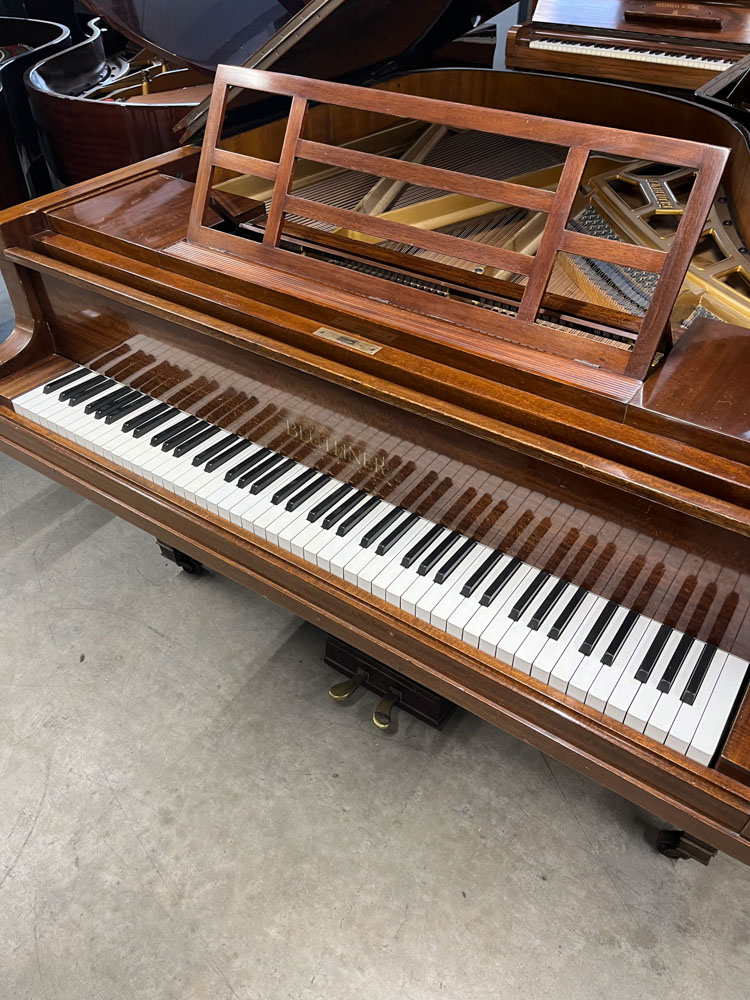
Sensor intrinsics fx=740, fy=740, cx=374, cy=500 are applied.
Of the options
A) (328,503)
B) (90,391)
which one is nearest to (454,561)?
(328,503)

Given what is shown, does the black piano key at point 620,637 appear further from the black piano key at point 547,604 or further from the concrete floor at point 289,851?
the concrete floor at point 289,851

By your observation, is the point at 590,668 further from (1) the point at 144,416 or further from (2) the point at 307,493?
(1) the point at 144,416

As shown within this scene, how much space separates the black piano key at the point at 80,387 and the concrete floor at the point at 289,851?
37.5 inches

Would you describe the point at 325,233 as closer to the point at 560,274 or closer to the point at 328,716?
the point at 560,274

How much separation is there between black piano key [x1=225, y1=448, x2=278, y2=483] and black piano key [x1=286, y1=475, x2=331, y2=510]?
7.3 inches

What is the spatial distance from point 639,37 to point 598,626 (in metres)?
3.91

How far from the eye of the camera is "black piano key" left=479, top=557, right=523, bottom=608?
1.84 metres

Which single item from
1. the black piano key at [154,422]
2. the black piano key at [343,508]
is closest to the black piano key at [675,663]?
the black piano key at [343,508]

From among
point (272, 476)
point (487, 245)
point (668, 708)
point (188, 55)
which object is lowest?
point (668, 708)

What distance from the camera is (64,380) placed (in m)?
2.64

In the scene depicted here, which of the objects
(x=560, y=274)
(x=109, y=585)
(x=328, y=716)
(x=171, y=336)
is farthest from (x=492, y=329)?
(x=109, y=585)

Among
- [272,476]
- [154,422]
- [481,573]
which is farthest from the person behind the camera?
[154,422]

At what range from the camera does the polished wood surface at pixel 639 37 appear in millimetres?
3877

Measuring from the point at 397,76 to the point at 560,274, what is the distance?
187 cm
